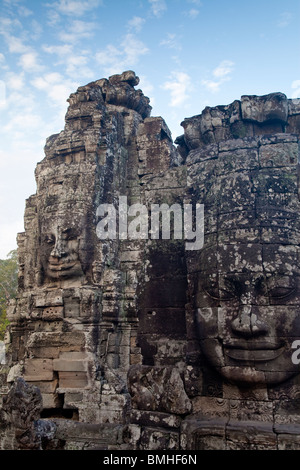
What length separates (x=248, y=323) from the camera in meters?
5.05

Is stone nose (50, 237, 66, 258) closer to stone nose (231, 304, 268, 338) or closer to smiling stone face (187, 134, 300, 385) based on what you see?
smiling stone face (187, 134, 300, 385)

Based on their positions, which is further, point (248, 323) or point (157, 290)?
point (157, 290)

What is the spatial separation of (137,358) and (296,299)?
2639mm

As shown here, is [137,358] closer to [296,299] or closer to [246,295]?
[246,295]

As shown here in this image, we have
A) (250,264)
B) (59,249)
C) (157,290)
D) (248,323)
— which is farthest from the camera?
(59,249)

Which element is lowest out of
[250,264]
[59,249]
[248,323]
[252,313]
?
[248,323]

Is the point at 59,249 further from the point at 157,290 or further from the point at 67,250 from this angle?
the point at 157,290

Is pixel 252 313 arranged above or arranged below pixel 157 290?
below

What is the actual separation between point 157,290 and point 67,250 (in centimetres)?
172

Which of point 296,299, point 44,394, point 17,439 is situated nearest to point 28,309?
point 44,394

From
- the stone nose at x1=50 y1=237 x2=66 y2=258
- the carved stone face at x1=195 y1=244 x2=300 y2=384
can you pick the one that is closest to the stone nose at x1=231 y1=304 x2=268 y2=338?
the carved stone face at x1=195 y1=244 x2=300 y2=384

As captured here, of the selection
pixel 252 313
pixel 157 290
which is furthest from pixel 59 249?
pixel 252 313

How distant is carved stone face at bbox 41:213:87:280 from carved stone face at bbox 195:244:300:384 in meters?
2.47

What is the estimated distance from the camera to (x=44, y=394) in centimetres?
Answer: 668
